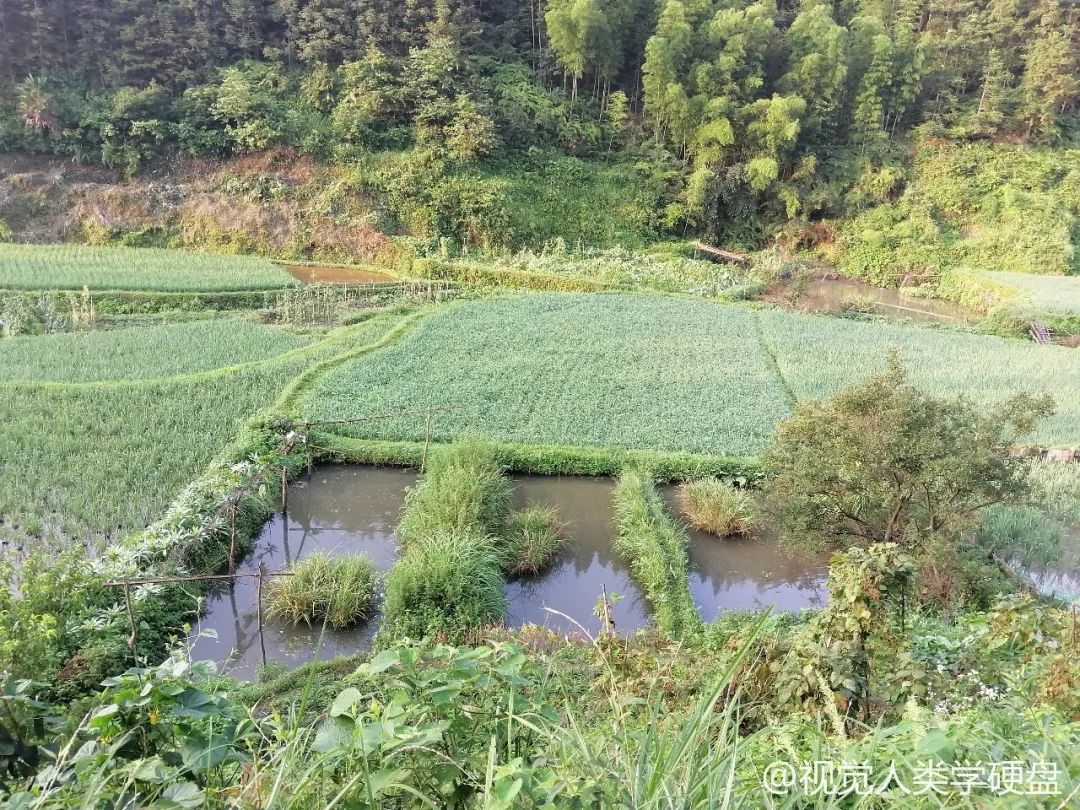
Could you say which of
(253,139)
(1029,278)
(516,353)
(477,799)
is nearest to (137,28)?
(253,139)

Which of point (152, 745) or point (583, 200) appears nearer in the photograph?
point (152, 745)

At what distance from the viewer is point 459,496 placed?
7168 millimetres

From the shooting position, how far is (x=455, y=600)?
18.9 feet

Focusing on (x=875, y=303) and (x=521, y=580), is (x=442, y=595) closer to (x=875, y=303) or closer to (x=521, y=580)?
(x=521, y=580)

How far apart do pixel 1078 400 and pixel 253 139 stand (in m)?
22.4


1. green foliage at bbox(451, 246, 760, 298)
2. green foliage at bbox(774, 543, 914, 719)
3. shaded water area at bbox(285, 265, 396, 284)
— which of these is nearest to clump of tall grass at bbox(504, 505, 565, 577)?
green foliage at bbox(774, 543, 914, 719)

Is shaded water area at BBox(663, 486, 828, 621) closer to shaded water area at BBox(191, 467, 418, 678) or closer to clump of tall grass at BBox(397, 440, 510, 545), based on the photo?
clump of tall grass at BBox(397, 440, 510, 545)

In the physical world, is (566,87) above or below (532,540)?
above

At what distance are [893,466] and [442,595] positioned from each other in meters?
4.01

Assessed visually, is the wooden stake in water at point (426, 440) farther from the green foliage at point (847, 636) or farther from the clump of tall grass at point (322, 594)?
the green foliage at point (847, 636)

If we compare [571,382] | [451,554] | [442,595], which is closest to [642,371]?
[571,382]

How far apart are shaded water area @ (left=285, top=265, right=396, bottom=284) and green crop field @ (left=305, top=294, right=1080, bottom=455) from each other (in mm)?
4310

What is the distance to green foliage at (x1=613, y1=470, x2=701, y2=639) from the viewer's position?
609 cm

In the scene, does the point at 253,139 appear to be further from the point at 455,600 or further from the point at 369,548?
the point at 455,600
